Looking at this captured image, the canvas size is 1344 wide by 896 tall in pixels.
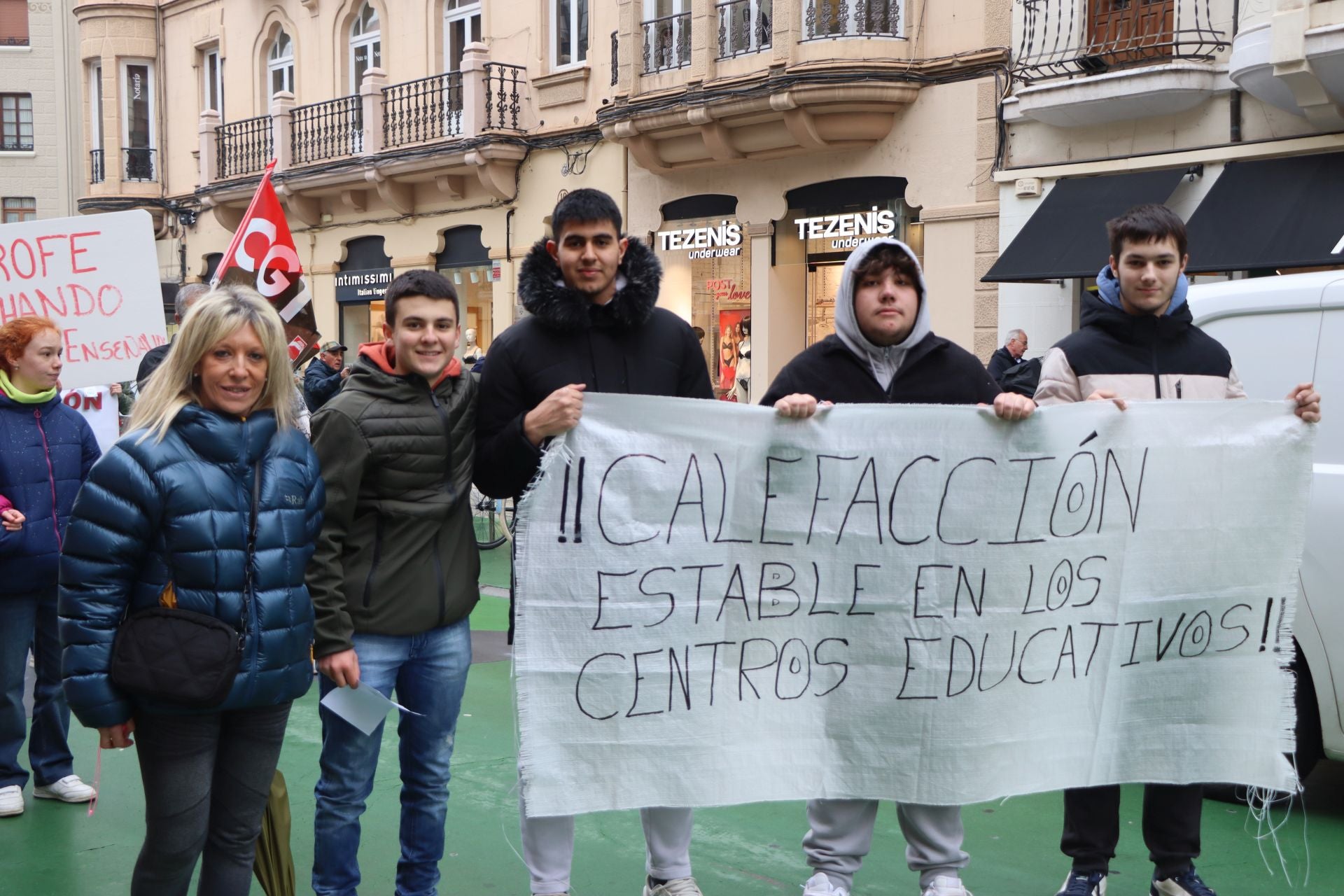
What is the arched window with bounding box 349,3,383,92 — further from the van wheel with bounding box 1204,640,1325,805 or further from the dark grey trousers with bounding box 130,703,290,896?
the dark grey trousers with bounding box 130,703,290,896

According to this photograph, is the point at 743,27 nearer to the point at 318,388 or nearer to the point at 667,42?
the point at 667,42

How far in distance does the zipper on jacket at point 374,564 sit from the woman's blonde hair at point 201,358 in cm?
42

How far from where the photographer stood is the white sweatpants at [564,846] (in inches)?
153

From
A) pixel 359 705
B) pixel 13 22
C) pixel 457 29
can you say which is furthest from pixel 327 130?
pixel 359 705

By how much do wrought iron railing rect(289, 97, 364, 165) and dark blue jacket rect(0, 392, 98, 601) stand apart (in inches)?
723

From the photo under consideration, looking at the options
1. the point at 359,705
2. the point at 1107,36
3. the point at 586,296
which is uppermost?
the point at 1107,36

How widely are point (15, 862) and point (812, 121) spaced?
507 inches

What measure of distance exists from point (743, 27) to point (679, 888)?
562 inches

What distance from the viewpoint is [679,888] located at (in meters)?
4.06

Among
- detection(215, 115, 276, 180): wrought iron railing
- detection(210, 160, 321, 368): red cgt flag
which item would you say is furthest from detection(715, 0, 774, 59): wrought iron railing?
detection(215, 115, 276, 180): wrought iron railing

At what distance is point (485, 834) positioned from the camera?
514cm

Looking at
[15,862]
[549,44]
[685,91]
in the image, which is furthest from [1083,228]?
[15,862]

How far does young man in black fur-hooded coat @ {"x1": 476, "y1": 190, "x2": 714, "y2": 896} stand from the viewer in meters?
3.87

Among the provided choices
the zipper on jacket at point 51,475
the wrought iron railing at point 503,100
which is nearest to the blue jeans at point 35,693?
the zipper on jacket at point 51,475
